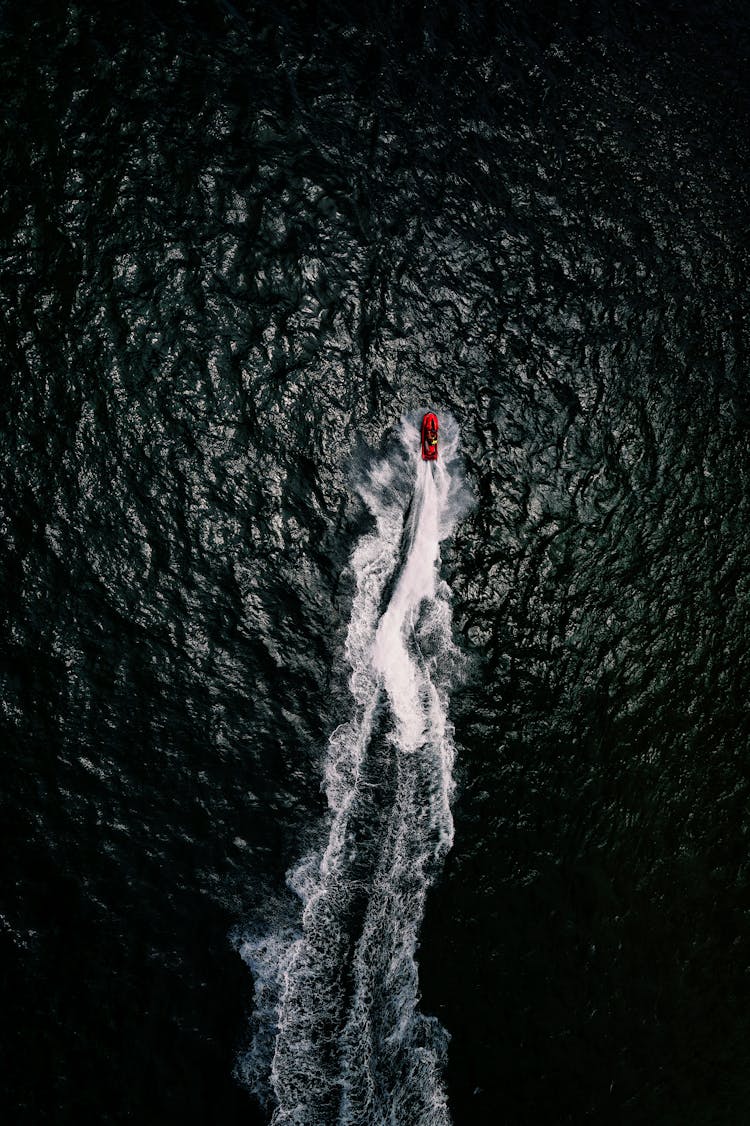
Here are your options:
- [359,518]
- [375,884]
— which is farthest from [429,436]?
[375,884]

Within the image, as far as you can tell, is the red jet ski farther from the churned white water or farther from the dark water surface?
the churned white water

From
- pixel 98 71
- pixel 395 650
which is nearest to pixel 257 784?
pixel 395 650

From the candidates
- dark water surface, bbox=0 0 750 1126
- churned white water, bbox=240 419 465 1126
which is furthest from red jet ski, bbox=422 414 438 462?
churned white water, bbox=240 419 465 1126

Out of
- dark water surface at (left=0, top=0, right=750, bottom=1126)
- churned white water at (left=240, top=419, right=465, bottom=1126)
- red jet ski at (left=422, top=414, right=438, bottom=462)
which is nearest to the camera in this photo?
churned white water at (left=240, top=419, right=465, bottom=1126)

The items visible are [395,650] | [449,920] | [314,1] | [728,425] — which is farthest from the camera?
[314,1]

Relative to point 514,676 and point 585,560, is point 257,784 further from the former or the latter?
point 585,560
